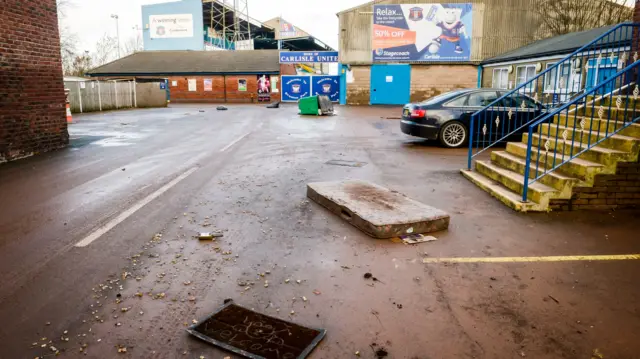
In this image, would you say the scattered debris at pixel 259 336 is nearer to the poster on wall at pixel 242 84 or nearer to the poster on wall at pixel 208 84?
the poster on wall at pixel 242 84

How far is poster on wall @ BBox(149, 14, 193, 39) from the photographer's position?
59.4m

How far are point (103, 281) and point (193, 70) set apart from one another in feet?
154

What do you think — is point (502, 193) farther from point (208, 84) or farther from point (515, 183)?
point (208, 84)

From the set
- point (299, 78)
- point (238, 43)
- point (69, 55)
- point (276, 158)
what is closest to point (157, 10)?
point (238, 43)

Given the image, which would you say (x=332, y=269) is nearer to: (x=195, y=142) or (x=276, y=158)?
(x=276, y=158)

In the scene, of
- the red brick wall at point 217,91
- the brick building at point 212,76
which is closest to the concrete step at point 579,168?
the brick building at point 212,76

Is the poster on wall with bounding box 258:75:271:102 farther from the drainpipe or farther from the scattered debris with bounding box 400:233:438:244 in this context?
the scattered debris with bounding box 400:233:438:244

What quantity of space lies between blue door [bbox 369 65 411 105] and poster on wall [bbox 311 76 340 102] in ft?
23.8

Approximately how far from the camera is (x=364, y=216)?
5.62 meters

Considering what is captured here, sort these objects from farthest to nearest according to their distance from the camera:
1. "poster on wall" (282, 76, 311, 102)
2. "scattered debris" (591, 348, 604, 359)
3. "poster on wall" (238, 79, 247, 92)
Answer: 1. "poster on wall" (238, 79, 247, 92)
2. "poster on wall" (282, 76, 311, 102)
3. "scattered debris" (591, 348, 604, 359)

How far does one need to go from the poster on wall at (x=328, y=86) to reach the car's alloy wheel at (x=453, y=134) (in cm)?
3122

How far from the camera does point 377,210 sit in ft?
19.3

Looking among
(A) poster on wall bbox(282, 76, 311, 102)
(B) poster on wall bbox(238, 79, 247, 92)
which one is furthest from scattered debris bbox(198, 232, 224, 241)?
(B) poster on wall bbox(238, 79, 247, 92)

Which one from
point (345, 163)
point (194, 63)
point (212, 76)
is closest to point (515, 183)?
point (345, 163)
